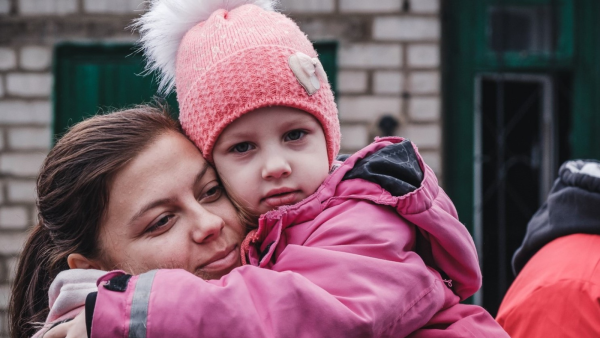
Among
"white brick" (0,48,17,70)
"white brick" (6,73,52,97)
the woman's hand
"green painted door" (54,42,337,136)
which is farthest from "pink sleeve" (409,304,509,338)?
"white brick" (0,48,17,70)

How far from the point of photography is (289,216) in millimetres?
1511

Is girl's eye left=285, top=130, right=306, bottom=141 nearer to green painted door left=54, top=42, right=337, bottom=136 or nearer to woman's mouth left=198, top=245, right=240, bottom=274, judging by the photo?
woman's mouth left=198, top=245, right=240, bottom=274

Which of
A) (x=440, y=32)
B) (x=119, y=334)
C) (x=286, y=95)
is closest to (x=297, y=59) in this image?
(x=286, y=95)

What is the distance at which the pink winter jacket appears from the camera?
1201 millimetres

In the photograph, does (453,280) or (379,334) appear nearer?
(379,334)

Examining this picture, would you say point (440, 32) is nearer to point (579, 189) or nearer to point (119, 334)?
point (579, 189)

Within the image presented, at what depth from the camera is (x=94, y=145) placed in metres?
1.56

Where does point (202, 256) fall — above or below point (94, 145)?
below

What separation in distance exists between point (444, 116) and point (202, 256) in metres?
3.16

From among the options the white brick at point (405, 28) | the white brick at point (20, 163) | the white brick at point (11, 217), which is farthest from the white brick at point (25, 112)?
the white brick at point (405, 28)

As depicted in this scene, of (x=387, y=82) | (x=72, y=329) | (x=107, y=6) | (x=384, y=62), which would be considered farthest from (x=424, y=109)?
(x=72, y=329)

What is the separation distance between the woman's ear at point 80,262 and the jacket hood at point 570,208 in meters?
1.33

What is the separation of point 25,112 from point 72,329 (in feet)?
11.0

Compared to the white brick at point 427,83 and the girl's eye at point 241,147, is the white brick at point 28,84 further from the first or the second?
the girl's eye at point 241,147
